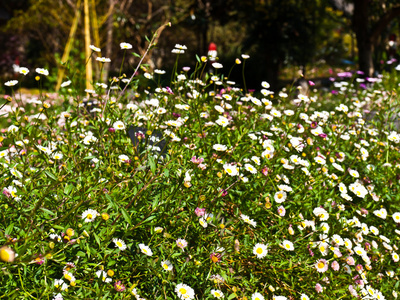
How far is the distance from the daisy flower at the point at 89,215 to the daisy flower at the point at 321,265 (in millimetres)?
1212

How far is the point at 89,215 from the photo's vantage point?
5.51ft

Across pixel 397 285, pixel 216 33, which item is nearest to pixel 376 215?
pixel 397 285

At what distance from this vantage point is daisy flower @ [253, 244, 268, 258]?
1.94m

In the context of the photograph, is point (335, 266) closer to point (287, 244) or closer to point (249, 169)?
point (287, 244)

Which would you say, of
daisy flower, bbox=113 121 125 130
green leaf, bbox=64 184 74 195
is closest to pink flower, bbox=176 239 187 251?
green leaf, bbox=64 184 74 195

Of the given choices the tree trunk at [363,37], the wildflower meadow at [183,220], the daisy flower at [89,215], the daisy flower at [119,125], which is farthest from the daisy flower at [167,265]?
the tree trunk at [363,37]

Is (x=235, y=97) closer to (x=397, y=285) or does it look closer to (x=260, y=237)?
(x=260, y=237)

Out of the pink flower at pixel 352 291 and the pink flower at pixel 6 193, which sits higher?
the pink flower at pixel 6 193

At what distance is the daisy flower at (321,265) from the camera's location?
6.74 feet

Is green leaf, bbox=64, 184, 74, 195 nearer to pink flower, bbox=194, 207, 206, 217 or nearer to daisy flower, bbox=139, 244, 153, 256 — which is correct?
daisy flower, bbox=139, 244, 153, 256

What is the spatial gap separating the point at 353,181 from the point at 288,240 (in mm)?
1042

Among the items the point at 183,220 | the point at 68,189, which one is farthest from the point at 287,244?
the point at 68,189

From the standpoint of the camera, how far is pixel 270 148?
264 centimetres

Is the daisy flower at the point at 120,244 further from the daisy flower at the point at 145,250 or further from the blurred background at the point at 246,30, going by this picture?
the blurred background at the point at 246,30
